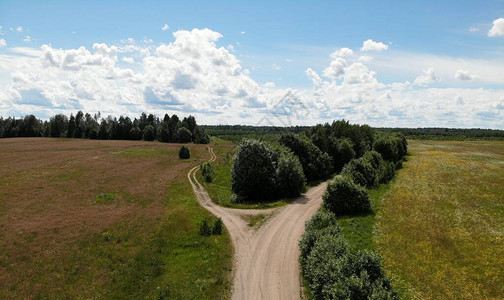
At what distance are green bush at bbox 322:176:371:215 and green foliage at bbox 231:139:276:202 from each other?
12180 millimetres

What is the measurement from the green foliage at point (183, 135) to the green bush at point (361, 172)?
116m

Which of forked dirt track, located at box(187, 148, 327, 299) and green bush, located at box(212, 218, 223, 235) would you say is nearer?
forked dirt track, located at box(187, 148, 327, 299)

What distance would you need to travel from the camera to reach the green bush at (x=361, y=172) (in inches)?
2104

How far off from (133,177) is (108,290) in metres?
42.9

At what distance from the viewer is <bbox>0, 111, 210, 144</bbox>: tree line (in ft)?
525

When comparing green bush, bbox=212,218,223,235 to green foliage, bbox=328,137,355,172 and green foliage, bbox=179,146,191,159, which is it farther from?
green foliage, bbox=179,146,191,159

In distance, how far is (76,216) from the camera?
129 feet

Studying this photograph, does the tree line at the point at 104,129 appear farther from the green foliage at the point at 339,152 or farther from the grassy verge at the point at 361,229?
the grassy verge at the point at 361,229

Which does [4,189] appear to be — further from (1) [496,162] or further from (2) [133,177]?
(1) [496,162]

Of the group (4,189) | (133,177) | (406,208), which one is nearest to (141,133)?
(133,177)

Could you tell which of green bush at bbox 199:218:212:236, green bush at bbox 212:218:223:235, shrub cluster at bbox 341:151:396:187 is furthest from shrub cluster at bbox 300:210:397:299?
shrub cluster at bbox 341:151:396:187

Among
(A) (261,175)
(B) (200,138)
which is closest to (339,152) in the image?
(A) (261,175)

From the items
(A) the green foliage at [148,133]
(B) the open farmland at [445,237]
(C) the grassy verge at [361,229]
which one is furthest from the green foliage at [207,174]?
(A) the green foliage at [148,133]

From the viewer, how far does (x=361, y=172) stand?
56094 millimetres
